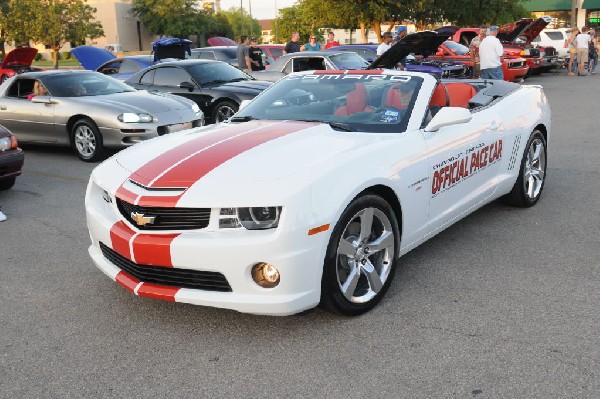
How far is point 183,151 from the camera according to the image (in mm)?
3973

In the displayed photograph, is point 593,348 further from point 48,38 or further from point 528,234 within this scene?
point 48,38

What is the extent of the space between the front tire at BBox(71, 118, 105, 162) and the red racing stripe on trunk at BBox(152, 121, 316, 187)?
540 cm

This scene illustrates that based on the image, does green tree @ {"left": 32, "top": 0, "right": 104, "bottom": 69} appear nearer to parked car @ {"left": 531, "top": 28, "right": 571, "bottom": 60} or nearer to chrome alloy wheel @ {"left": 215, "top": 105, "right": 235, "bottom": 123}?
parked car @ {"left": 531, "top": 28, "right": 571, "bottom": 60}

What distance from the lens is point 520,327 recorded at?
11.5 feet

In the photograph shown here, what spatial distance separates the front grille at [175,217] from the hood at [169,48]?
12156mm

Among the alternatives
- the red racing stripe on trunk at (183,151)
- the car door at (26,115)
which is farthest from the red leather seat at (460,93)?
the car door at (26,115)

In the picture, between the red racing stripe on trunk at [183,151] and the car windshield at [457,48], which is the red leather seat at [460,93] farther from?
the car windshield at [457,48]

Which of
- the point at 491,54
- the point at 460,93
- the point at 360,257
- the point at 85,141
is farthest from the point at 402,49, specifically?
the point at 491,54

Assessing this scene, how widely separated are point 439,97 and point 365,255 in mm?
1723

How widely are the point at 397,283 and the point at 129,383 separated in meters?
1.89

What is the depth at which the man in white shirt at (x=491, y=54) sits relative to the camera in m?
13.8

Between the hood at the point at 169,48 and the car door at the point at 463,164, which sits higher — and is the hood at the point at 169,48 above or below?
above

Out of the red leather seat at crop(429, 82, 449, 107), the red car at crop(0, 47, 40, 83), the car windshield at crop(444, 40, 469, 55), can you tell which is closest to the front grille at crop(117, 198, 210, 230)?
the red leather seat at crop(429, 82, 449, 107)

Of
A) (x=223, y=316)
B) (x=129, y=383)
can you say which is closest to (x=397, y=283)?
(x=223, y=316)
